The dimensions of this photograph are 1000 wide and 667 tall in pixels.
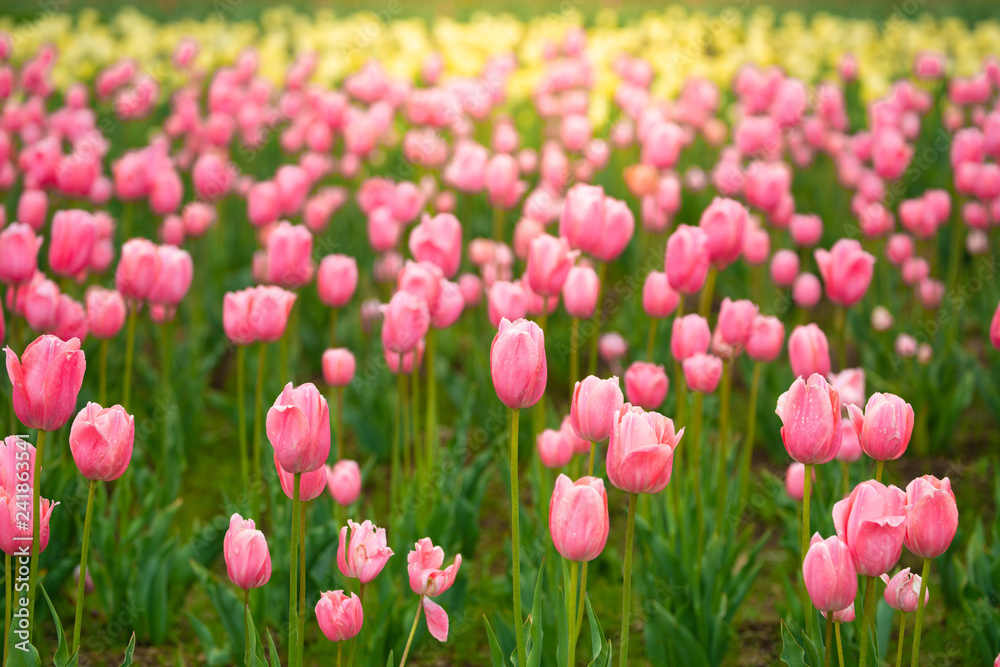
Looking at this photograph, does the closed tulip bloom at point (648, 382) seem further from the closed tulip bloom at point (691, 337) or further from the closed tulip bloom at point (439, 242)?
the closed tulip bloom at point (439, 242)

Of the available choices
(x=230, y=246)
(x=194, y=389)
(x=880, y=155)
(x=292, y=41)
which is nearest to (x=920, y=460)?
(x=880, y=155)

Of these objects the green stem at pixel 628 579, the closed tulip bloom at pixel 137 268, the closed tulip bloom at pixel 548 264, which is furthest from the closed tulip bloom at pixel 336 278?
the green stem at pixel 628 579

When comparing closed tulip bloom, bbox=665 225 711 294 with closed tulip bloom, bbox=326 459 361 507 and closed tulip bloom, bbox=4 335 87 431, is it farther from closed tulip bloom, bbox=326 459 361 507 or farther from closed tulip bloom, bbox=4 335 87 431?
closed tulip bloom, bbox=4 335 87 431

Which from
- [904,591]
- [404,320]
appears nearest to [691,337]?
[404,320]

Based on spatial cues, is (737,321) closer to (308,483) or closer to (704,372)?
(704,372)

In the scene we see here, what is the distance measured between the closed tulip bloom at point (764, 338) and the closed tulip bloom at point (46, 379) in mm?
1810

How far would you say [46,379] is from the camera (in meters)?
1.90

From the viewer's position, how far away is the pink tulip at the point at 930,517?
168cm

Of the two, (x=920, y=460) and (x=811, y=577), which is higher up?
(x=811, y=577)

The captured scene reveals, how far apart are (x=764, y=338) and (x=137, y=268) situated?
1843 millimetres

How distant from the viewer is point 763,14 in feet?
42.5

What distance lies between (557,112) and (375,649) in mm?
4611

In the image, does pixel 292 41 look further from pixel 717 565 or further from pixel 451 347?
pixel 717 565

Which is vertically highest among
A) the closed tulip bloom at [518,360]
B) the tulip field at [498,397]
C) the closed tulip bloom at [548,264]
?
the closed tulip bloom at [518,360]
